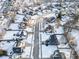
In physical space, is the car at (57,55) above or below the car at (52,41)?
below

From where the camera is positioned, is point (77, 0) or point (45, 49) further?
point (77, 0)

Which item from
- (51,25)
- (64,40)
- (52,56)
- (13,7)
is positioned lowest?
(52,56)

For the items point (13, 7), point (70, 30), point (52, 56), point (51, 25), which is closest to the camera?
point (52, 56)

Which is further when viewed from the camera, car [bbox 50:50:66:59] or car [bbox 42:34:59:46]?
car [bbox 42:34:59:46]

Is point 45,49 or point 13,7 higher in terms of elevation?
point 13,7

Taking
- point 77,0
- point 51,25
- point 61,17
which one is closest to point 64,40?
point 51,25

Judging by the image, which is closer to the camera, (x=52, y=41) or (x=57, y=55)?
(x=57, y=55)

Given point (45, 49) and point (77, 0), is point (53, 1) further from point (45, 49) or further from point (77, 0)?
point (45, 49)

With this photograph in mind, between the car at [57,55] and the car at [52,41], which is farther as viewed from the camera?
the car at [52,41]

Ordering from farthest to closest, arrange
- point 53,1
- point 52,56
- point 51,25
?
point 53,1 < point 51,25 < point 52,56

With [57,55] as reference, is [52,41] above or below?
above

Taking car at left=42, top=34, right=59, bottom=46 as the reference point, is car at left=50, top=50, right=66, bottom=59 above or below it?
below
